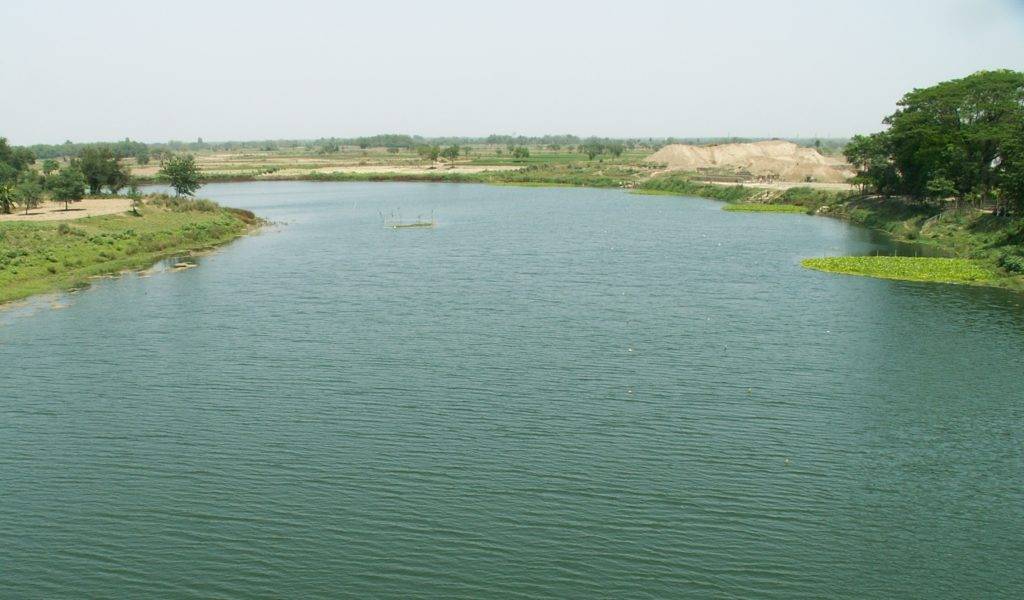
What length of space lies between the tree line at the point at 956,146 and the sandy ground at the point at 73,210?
73.6 metres

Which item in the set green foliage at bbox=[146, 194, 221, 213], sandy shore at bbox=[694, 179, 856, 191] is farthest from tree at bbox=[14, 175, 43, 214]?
sandy shore at bbox=[694, 179, 856, 191]

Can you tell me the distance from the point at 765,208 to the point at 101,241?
7329 centimetres

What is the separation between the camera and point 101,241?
6406 centimetres

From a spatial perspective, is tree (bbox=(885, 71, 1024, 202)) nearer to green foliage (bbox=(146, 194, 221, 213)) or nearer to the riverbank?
the riverbank

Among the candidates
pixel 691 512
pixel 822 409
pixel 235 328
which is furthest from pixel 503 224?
pixel 691 512

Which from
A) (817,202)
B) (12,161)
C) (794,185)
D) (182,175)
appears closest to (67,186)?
(182,175)

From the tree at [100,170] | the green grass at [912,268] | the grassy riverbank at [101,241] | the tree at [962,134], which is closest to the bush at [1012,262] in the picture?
the green grass at [912,268]

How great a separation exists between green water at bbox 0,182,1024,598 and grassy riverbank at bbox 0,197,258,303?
18.5 ft

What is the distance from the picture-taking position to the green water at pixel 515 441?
20.1m

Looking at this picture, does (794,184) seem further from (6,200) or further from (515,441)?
(515,441)

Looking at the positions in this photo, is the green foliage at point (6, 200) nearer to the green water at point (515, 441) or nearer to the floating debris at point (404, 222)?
the green water at point (515, 441)

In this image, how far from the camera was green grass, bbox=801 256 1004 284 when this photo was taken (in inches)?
2106

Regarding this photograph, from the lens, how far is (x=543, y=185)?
149375mm

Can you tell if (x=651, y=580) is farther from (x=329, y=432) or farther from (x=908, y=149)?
(x=908, y=149)
